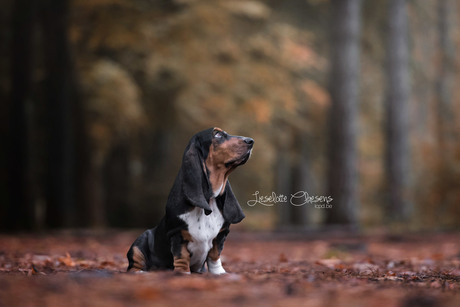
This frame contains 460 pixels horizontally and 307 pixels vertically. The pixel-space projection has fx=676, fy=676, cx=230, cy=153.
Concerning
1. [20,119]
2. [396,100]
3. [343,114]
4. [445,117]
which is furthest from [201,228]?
[445,117]

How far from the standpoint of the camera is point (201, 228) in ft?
19.8

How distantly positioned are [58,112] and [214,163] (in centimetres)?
1193

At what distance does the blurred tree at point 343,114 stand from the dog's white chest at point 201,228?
481 inches

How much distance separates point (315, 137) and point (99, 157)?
8222 millimetres

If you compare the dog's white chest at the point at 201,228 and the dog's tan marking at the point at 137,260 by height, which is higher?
the dog's white chest at the point at 201,228

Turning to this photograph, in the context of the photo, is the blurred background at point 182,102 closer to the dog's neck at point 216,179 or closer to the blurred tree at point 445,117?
the blurred tree at point 445,117

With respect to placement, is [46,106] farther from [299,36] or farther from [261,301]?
[261,301]

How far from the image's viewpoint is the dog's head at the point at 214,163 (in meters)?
6.09

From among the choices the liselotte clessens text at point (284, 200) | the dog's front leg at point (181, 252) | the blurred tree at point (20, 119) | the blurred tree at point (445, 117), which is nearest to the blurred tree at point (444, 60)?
the blurred tree at point (445, 117)

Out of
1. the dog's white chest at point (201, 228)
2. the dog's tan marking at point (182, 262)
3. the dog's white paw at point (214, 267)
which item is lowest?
the dog's white paw at point (214, 267)

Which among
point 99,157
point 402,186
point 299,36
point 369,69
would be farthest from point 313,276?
point 369,69

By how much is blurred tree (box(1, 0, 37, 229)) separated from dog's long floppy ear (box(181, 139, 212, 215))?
11.5 meters

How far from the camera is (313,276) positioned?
20.3 feet

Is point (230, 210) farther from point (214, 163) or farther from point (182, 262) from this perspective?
point (182, 262)
